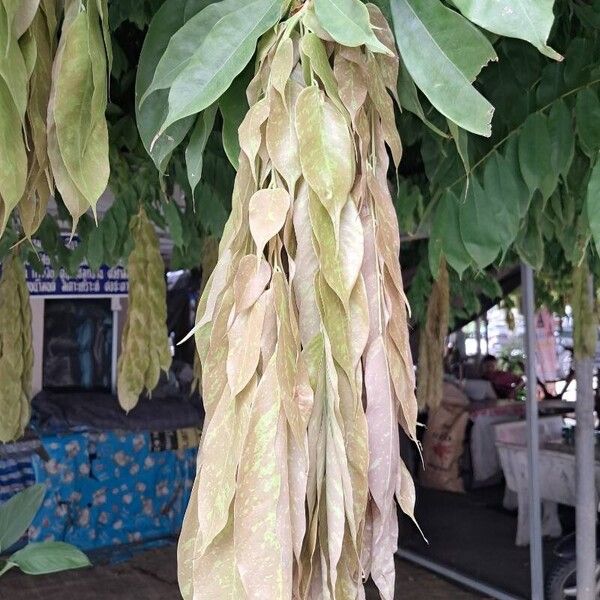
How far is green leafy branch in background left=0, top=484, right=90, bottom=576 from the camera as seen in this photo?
1093 millimetres

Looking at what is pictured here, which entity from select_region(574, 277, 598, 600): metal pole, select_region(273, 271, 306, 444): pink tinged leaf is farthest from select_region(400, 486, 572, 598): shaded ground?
select_region(273, 271, 306, 444): pink tinged leaf

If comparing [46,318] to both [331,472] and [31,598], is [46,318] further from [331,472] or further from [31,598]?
[331,472]

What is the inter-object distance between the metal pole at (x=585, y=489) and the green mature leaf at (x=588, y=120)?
6.02 ft

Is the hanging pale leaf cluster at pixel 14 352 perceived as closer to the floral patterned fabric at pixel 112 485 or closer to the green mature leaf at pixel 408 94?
the green mature leaf at pixel 408 94

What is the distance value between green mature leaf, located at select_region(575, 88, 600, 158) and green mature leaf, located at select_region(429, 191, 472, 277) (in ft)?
0.71

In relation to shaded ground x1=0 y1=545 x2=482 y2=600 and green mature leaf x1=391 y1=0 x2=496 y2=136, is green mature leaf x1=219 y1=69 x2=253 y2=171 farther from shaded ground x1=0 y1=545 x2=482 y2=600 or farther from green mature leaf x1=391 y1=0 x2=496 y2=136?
shaded ground x1=0 y1=545 x2=482 y2=600

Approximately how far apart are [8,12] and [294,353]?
317mm

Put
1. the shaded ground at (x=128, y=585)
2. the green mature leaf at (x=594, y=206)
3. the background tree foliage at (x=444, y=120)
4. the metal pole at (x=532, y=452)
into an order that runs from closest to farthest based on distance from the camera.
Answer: the background tree foliage at (x=444, y=120), the green mature leaf at (x=594, y=206), the metal pole at (x=532, y=452), the shaded ground at (x=128, y=585)

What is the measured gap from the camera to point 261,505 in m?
0.39

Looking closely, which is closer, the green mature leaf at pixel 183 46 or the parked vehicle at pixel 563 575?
the green mature leaf at pixel 183 46

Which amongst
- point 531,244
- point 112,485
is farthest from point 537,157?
point 112,485

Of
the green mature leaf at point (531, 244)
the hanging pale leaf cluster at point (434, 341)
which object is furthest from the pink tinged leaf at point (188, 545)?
the hanging pale leaf cluster at point (434, 341)

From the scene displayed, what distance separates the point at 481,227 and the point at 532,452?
2.17 meters

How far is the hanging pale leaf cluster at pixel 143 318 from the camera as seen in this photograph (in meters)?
1.87
